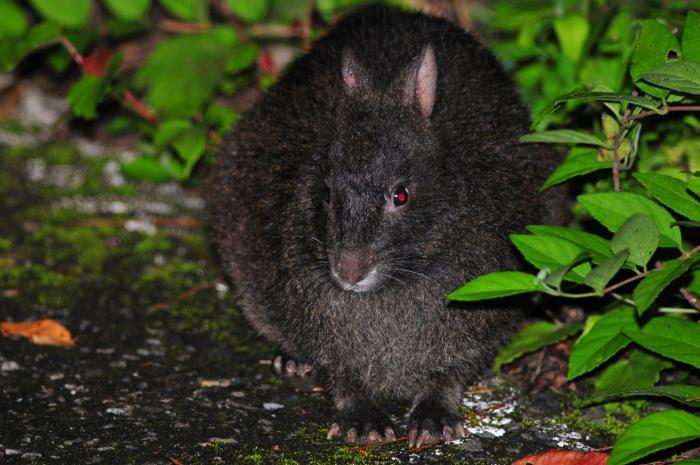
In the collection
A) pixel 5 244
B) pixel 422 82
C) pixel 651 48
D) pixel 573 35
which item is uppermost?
pixel 573 35

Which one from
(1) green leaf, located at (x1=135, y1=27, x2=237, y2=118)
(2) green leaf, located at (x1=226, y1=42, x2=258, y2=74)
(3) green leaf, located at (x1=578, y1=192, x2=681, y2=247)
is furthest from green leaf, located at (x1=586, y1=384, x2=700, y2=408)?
(1) green leaf, located at (x1=135, y1=27, x2=237, y2=118)

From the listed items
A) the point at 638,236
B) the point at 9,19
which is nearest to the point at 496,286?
the point at 638,236

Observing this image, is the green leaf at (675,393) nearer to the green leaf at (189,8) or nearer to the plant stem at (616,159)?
the plant stem at (616,159)

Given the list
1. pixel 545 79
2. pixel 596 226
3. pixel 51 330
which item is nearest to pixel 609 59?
pixel 545 79

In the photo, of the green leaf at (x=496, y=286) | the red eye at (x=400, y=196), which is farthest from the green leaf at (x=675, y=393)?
the red eye at (x=400, y=196)

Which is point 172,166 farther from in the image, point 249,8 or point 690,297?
point 690,297

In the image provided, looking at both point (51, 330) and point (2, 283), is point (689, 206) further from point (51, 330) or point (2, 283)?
point (2, 283)
